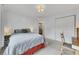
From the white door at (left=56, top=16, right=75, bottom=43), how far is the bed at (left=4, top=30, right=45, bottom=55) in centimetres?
24

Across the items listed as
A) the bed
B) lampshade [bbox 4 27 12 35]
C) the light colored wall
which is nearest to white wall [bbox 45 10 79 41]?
the light colored wall

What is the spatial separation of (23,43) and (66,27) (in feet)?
1.90

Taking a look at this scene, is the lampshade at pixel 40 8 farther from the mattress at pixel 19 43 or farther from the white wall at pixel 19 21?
the mattress at pixel 19 43

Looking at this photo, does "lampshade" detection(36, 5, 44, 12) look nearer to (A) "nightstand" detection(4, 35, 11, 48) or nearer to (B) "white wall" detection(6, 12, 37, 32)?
(B) "white wall" detection(6, 12, 37, 32)

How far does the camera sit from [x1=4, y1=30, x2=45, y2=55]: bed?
4.84 feet

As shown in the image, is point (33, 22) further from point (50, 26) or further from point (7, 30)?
point (7, 30)

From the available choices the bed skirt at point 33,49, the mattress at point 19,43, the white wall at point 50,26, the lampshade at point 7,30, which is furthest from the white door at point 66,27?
the lampshade at point 7,30

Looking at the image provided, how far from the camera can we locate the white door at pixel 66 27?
1518mm

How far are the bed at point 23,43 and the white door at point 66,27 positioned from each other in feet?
0.80

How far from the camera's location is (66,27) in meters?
1.54

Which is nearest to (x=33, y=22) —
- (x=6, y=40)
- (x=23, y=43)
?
(x=23, y=43)

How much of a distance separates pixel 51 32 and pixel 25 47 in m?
0.38

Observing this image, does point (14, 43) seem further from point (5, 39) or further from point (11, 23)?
point (11, 23)

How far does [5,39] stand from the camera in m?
1.47
